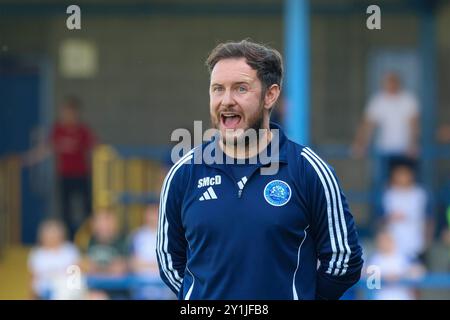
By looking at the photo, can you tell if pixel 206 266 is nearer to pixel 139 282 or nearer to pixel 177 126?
pixel 139 282

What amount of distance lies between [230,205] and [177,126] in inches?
370

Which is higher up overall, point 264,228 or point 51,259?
point 264,228

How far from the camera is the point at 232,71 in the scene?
462cm

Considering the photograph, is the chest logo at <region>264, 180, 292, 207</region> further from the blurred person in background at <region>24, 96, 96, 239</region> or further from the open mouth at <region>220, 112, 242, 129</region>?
the blurred person in background at <region>24, 96, 96, 239</region>

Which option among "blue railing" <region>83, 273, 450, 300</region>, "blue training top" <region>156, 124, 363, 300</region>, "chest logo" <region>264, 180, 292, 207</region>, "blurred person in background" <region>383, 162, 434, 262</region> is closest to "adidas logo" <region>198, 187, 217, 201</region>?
"blue training top" <region>156, 124, 363, 300</region>

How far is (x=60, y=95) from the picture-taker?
14.1 meters

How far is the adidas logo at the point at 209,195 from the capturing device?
4.59 m

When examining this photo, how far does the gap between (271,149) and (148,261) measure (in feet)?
19.3

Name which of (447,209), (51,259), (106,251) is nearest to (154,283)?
(106,251)

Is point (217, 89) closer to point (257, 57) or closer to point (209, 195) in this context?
point (257, 57)

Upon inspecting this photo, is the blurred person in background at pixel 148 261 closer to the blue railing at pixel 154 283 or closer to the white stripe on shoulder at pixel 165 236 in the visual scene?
the blue railing at pixel 154 283

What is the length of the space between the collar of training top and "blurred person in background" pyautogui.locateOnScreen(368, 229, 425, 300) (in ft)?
16.8

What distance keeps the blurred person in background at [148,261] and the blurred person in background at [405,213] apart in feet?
8.77
